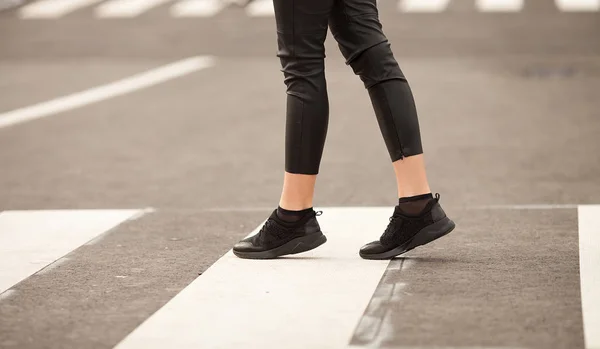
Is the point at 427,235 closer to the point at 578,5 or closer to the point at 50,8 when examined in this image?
the point at 578,5

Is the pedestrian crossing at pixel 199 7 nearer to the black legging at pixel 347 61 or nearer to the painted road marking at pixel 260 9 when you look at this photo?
the painted road marking at pixel 260 9

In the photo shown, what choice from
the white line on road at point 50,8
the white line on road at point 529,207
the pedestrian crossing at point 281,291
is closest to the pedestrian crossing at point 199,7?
the white line on road at point 50,8

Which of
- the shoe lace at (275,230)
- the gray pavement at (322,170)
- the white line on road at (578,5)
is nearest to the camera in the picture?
the gray pavement at (322,170)

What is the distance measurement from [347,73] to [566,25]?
5003 mm

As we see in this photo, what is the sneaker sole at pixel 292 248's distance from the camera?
458cm

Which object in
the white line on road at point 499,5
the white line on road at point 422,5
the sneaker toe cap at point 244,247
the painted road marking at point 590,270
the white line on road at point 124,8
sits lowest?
the white line on road at point 499,5

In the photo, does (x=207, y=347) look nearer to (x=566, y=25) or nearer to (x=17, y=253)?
(x=17, y=253)

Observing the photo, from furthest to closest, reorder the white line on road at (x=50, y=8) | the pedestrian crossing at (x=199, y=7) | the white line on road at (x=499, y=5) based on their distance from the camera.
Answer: the white line on road at (x=50, y=8), the pedestrian crossing at (x=199, y=7), the white line on road at (x=499, y=5)

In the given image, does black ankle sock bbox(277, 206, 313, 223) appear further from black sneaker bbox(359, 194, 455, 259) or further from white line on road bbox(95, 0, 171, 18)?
white line on road bbox(95, 0, 171, 18)

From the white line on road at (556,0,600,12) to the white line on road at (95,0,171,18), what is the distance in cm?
628

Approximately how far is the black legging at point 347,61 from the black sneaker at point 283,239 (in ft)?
0.65

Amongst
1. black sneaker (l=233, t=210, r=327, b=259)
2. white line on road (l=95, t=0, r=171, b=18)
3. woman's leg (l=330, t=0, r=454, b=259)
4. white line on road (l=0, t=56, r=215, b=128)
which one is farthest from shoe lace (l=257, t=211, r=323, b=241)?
white line on road (l=95, t=0, r=171, b=18)

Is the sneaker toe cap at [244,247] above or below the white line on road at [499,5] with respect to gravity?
above

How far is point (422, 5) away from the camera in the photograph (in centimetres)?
1931
